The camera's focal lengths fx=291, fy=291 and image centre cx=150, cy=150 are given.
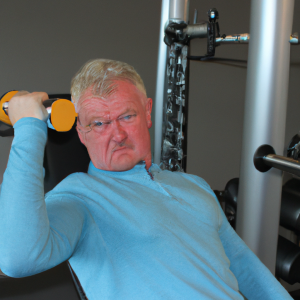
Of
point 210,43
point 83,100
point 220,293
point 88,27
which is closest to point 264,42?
point 210,43

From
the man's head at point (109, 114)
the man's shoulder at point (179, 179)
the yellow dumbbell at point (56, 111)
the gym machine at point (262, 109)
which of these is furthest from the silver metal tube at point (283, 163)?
the yellow dumbbell at point (56, 111)

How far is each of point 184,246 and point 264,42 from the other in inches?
25.6

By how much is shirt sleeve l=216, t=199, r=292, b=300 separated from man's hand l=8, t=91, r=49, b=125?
590 mm

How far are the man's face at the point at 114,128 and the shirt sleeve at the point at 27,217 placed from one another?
25cm

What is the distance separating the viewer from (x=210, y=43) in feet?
3.51

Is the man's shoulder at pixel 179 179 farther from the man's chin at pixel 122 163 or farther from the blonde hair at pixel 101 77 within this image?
the blonde hair at pixel 101 77

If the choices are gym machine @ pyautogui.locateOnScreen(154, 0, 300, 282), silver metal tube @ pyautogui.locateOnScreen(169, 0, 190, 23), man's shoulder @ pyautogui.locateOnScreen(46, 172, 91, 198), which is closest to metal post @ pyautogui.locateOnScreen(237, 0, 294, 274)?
gym machine @ pyautogui.locateOnScreen(154, 0, 300, 282)

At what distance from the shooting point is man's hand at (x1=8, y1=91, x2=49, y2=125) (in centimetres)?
56

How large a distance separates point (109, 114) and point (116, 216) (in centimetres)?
28

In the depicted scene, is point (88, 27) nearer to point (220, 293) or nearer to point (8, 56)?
point (8, 56)

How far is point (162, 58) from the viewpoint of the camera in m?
1.23

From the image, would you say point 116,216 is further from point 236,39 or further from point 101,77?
point 236,39

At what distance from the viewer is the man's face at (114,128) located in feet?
2.62

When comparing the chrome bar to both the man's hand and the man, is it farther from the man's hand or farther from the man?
the man's hand
